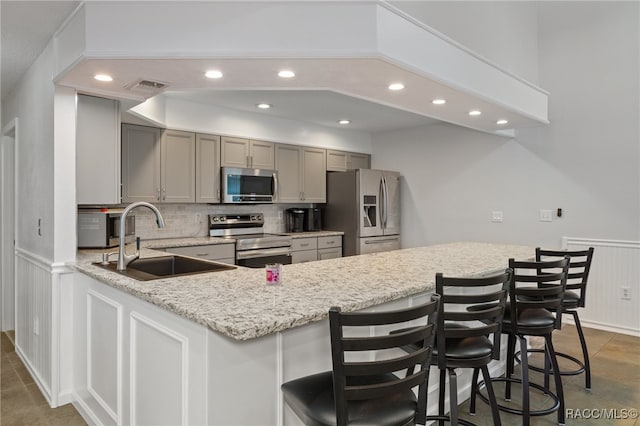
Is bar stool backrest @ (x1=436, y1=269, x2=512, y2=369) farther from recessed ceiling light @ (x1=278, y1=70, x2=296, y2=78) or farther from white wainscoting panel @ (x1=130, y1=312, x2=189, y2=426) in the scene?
recessed ceiling light @ (x1=278, y1=70, x2=296, y2=78)

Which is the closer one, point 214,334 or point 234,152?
point 214,334

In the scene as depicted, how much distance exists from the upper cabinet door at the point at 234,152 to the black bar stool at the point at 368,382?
3541 mm

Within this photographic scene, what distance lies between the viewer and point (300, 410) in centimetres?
133

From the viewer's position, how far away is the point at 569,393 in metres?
2.73

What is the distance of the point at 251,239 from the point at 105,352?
2.41 metres

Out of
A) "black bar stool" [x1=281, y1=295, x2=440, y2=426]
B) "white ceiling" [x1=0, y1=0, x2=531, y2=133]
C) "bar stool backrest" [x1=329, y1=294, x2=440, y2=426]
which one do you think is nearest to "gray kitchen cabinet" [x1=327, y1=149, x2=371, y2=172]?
"white ceiling" [x1=0, y1=0, x2=531, y2=133]

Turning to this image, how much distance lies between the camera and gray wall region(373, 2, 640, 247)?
3982mm

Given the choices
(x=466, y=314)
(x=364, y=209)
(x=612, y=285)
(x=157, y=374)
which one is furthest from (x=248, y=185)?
(x=612, y=285)

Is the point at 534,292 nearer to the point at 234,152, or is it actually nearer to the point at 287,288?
the point at 287,288

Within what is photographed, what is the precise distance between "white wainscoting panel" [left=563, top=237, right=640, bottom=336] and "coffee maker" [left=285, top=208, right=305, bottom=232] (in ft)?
10.7

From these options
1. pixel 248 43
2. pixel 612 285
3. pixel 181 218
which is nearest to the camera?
pixel 248 43

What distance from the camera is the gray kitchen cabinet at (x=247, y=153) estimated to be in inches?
183

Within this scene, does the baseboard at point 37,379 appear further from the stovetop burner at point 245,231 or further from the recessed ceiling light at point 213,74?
the recessed ceiling light at point 213,74

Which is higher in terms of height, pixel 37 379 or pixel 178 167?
pixel 178 167
